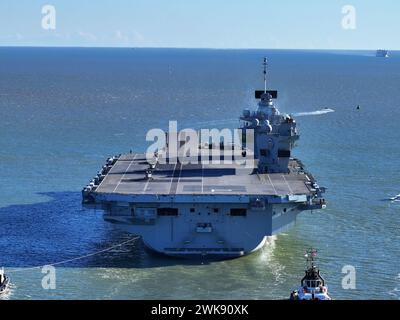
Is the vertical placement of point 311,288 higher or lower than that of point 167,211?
lower

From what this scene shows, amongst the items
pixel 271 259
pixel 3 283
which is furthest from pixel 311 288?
pixel 3 283

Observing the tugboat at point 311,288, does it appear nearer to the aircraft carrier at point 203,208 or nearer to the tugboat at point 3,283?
the aircraft carrier at point 203,208

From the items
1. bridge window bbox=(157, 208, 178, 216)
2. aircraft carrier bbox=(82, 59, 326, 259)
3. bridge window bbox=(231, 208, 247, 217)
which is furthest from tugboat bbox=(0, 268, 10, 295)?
bridge window bbox=(231, 208, 247, 217)

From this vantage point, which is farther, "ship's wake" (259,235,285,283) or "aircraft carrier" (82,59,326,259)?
"aircraft carrier" (82,59,326,259)

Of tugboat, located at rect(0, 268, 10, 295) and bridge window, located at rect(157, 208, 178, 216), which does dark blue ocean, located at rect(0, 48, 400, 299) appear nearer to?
tugboat, located at rect(0, 268, 10, 295)

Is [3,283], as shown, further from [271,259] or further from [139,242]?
[271,259]

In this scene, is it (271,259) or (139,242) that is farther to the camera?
(139,242)

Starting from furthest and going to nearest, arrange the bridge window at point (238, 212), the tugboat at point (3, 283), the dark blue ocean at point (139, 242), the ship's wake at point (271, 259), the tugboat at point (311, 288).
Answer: the bridge window at point (238, 212), the ship's wake at point (271, 259), the dark blue ocean at point (139, 242), the tugboat at point (3, 283), the tugboat at point (311, 288)

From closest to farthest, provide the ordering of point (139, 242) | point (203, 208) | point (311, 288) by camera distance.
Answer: point (311, 288) < point (203, 208) < point (139, 242)

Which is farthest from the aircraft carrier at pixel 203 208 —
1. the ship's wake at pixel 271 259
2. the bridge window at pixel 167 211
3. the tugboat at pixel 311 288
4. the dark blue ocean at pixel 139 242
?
the tugboat at pixel 311 288

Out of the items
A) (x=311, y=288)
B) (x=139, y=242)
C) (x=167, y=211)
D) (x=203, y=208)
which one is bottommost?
(x=139, y=242)
